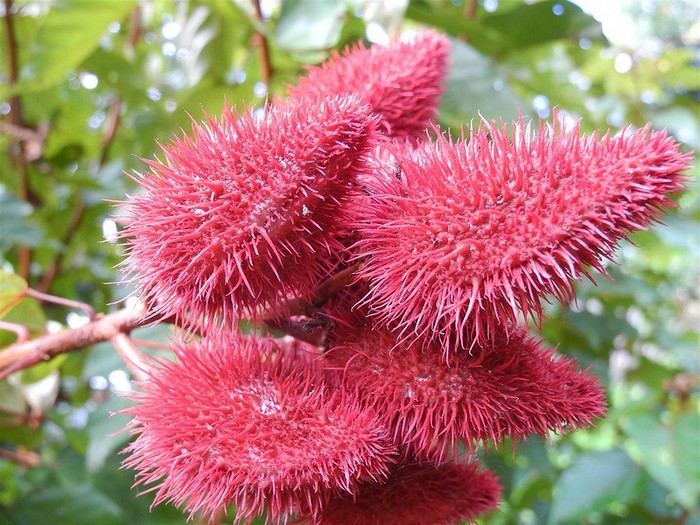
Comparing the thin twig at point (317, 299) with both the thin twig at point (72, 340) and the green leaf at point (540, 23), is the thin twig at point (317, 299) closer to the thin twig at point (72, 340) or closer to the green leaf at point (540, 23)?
the thin twig at point (72, 340)

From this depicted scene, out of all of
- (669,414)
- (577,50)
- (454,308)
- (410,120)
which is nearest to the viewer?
(454,308)

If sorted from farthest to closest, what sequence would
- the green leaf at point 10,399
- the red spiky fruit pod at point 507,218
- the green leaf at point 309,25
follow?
1. the green leaf at point 10,399
2. the green leaf at point 309,25
3. the red spiky fruit pod at point 507,218

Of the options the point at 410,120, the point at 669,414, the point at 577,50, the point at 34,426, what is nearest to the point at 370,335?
the point at 410,120

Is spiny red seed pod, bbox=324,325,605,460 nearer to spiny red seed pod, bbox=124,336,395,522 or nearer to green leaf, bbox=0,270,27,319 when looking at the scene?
spiny red seed pod, bbox=124,336,395,522

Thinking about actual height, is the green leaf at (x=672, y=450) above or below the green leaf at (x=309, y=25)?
below

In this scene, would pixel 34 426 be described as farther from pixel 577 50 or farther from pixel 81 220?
pixel 577 50

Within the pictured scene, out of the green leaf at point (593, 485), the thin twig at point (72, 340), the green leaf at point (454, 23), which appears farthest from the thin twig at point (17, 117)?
the green leaf at point (593, 485)

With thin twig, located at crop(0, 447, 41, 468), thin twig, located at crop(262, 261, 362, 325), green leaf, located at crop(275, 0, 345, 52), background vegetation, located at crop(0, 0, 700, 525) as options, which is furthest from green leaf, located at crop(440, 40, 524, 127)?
thin twig, located at crop(0, 447, 41, 468)

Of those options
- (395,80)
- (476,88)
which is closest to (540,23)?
(476,88)
